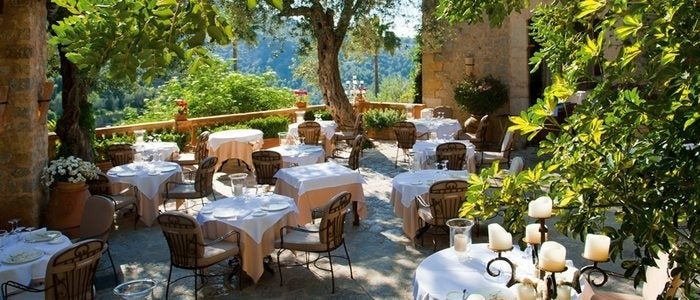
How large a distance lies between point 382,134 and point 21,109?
8.71 metres

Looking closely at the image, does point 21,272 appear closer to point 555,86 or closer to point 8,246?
point 8,246

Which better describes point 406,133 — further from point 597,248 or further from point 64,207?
point 597,248

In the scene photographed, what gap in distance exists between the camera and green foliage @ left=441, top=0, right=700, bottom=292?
113cm

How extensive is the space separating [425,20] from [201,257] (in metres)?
9.28

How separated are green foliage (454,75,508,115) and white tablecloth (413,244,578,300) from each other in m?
9.12

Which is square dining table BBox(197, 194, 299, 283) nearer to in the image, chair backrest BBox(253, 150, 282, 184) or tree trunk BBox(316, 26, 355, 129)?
chair backrest BBox(253, 150, 282, 184)

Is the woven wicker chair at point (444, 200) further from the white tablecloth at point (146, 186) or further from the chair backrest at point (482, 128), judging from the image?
the chair backrest at point (482, 128)

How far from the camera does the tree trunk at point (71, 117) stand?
327 inches

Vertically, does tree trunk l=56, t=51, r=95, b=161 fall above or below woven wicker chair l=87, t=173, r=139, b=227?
above

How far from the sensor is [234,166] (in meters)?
11.0

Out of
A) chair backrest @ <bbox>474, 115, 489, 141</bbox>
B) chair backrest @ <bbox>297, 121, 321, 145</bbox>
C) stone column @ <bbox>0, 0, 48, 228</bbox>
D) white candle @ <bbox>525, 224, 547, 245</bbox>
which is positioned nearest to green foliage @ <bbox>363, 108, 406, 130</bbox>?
chair backrest @ <bbox>474, 115, 489, 141</bbox>

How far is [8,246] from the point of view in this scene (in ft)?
16.1

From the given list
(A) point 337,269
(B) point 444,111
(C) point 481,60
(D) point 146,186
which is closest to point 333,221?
(A) point 337,269

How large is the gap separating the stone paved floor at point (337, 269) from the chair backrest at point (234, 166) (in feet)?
9.91
